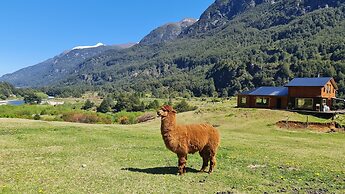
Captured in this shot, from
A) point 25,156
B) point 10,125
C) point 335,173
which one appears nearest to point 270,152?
point 335,173

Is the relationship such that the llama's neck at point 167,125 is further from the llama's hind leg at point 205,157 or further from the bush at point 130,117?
the bush at point 130,117

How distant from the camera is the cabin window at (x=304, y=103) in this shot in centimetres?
5953

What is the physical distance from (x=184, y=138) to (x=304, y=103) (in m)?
50.1

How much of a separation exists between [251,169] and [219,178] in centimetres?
334

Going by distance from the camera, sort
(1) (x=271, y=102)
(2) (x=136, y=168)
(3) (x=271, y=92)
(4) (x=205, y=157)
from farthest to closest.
Answer: (3) (x=271, y=92), (1) (x=271, y=102), (2) (x=136, y=168), (4) (x=205, y=157)

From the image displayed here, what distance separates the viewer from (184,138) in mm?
15930

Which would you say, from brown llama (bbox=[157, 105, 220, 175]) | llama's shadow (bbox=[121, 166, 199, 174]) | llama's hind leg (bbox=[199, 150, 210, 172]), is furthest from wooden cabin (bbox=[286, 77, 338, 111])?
llama's shadow (bbox=[121, 166, 199, 174])

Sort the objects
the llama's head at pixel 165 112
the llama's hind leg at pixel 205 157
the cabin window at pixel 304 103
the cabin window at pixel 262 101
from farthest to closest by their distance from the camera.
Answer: the cabin window at pixel 262 101 → the cabin window at pixel 304 103 → the llama's hind leg at pixel 205 157 → the llama's head at pixel 165 112

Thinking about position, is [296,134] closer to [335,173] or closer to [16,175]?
[335,173]

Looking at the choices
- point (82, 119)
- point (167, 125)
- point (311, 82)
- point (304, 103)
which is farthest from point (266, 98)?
point (167, 125)

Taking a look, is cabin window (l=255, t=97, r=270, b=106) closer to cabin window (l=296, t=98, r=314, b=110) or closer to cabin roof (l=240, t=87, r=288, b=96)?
cabin roof (l=240, t=87, r=288, b=96)

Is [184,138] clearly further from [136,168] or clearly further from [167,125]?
[136,168]

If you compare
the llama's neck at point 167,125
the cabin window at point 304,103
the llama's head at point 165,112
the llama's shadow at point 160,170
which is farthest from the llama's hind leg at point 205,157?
the cabin window at point 304,103

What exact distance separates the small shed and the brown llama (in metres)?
48.9
